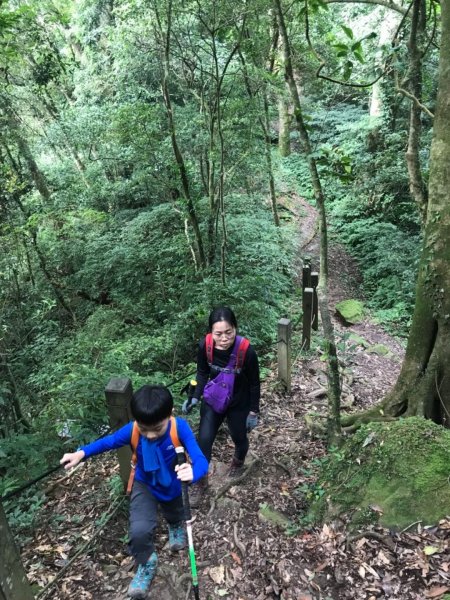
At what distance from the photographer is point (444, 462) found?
9.80ft

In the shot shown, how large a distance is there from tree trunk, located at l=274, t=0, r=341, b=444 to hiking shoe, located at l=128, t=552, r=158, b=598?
197 cm

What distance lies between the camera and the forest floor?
8.64 ft

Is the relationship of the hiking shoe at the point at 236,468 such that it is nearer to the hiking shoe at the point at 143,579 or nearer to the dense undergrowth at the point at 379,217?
the hiking shoe at the point at 143,579

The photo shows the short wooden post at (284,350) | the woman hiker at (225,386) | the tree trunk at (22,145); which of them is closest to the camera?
the woman hiker at (225,386)

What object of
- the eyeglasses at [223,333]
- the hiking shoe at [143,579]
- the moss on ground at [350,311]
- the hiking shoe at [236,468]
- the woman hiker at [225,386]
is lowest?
the moss on ground at [350,311]

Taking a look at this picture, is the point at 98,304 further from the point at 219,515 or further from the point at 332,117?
the point at 332,117

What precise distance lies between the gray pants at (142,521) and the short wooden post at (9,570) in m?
0.87

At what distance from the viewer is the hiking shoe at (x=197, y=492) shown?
3713 millimetres

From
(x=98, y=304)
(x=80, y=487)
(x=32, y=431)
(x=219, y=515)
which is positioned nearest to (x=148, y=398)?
(x=219, y=515)

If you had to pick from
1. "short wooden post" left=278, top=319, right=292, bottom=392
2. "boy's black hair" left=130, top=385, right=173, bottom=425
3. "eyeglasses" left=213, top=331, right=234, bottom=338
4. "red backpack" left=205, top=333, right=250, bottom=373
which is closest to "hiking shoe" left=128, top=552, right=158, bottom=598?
"boy's black hair" left=130, top=385, right=173, bottom=425

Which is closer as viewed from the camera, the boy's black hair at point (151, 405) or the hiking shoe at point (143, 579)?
the boy's black hair at point (151, 405)

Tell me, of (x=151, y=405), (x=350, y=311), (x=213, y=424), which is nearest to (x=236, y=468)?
(x=213, y=424)

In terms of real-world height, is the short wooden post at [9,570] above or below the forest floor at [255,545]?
above

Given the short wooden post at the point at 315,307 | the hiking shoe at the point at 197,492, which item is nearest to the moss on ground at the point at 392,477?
the hiking shoe at the point at 197,492
